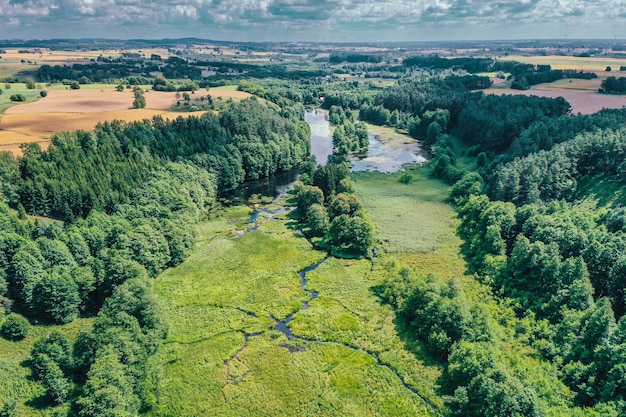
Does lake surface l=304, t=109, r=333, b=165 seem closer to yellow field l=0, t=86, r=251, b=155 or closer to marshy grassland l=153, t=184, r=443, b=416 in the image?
yellow field l=0, t=86, r=251, b=155

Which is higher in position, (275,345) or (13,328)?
(13,328)

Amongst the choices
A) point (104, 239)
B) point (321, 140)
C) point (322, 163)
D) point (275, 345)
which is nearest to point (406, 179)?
point (322, 163)

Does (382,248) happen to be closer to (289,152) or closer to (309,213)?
(309,213)

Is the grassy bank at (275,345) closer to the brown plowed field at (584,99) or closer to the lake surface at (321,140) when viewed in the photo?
the lake surface at (321,140)

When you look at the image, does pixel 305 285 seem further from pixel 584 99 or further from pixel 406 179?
pixel 584 99

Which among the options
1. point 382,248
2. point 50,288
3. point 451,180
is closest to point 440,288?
point 382,248

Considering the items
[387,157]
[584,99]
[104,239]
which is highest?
[584,99]
